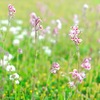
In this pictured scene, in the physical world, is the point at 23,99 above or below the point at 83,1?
below

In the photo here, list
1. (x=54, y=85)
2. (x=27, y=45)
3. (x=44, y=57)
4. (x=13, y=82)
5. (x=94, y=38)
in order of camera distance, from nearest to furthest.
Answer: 1. (x=13, y=82)
2. (x=54, y=85)
3. (x=44, y=57)
4. (x=27, y=45)
5. (x=94, y=38)

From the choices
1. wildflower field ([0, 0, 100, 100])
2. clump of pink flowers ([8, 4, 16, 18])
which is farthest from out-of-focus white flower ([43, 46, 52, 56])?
clump of pink flowers ([8, 4, 16, 18])

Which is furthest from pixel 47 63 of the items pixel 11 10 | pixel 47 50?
pixel 11 10

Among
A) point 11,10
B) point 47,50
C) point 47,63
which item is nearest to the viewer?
point 11,10

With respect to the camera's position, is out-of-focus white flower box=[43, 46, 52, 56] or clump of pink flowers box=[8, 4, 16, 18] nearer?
clump of pink flowers box=[8, 4, 16, 18]

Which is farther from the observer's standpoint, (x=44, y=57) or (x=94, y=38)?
(x=94, y=38)

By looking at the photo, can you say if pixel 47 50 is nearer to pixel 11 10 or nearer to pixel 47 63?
pixel 47 63

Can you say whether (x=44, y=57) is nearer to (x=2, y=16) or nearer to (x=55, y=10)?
(x=2, y=16)

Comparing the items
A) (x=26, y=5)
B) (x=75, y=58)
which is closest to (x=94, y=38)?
(x=75, y=58)

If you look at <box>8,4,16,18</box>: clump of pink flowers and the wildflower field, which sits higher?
<box>8,4,16,18</box>: clump of pink flowers

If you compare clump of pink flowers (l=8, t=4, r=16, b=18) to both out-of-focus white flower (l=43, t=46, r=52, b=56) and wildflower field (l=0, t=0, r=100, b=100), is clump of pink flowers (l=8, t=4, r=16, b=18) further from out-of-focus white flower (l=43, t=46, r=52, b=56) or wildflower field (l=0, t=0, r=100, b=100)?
out-of-focus white flower (l=43, t=46, r=52, b=56)

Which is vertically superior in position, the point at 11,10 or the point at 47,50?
the point at 11,10
